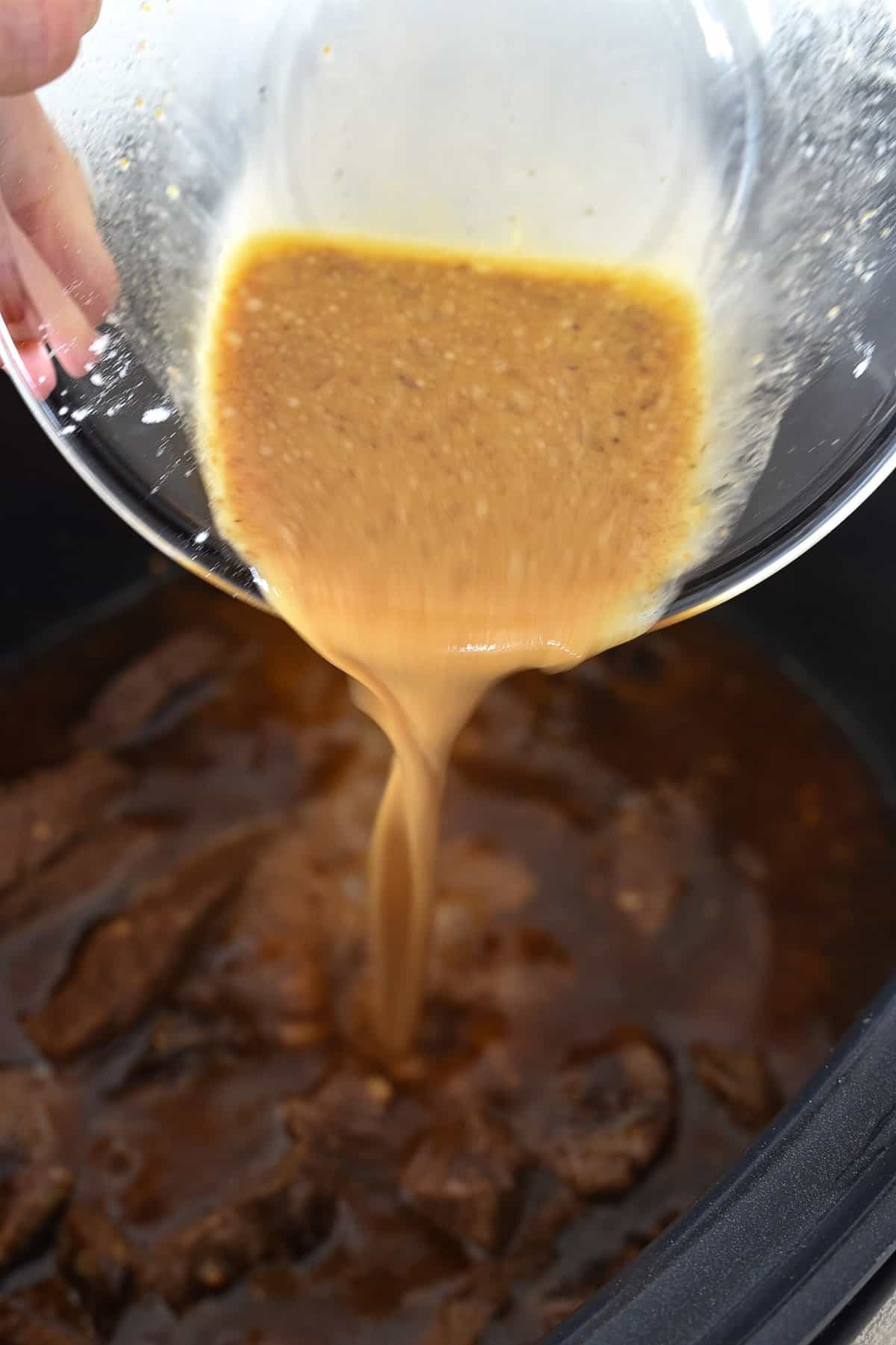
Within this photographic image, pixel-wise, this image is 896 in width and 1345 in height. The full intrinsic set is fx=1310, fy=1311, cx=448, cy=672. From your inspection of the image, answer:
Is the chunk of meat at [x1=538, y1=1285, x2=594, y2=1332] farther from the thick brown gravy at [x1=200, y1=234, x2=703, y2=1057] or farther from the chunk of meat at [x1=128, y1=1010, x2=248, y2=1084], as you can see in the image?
the thick brown gravy at [x1=200, y1=234, x2=703, y2=1057]

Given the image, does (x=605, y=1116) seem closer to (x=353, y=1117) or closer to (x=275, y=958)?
(x=353, y=1117)

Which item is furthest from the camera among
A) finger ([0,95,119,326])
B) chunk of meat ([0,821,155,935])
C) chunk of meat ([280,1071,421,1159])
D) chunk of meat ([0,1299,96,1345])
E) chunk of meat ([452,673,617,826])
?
chunk of meat ([452,673,617,826])

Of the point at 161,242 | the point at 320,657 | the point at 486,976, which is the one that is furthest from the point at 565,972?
the point at 161,242

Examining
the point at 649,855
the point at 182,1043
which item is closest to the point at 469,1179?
the point at 182,1043

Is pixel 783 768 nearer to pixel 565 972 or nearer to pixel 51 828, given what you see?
pixel 565 972

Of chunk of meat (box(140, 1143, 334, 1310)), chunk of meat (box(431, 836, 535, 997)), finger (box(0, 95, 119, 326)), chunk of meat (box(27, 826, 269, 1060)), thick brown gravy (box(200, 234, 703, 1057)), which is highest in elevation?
finger (box(0, 95, 119, 326))

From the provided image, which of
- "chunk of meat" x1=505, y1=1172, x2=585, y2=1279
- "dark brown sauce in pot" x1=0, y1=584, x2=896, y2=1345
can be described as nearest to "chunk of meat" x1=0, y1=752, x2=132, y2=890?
"dark brown sauce in pot" x1=0, y1=584, x2=896, y2=1345
